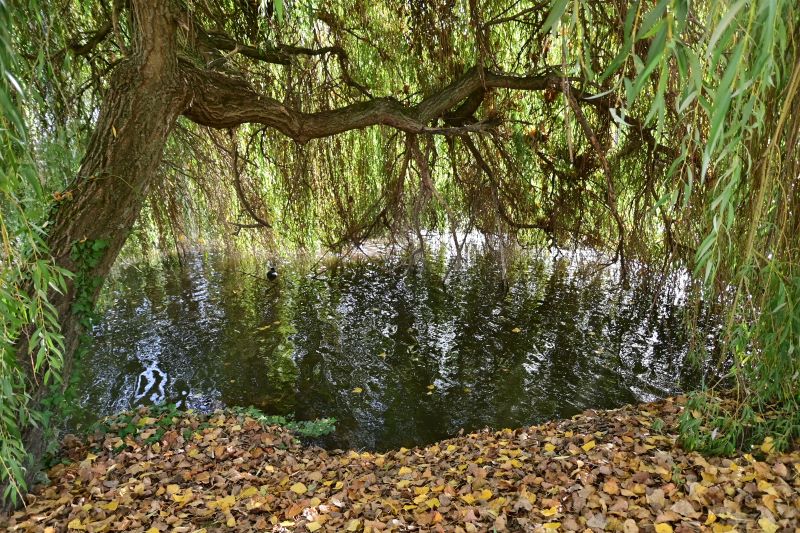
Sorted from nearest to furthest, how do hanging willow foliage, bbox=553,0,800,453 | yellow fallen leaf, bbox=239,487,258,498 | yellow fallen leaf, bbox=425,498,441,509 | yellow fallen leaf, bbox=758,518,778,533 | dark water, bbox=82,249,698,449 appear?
1. hanging willow foliage, bbox=553,0,800,453
2. yellow fallen leaf, bbox=758,518,778,533
3. yellow fallen leaf, bbox=425,498,441,509
4. yellow fallen leaf, bbox=239,487,258,498
5. dark water, bbox=82,249,698,449

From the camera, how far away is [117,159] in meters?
2.66

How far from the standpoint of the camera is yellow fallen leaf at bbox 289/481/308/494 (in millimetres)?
2768

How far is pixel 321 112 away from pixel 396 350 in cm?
301

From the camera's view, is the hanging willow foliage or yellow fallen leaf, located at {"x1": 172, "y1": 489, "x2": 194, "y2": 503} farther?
yellow fallen leaf, located at {"x1": 172, "y1": 489, "x2": 194, "y2": 503}

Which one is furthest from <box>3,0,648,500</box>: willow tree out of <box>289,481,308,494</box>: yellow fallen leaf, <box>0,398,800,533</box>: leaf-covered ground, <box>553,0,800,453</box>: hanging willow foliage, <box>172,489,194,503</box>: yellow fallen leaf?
<box>289,481,308,494</box>: yellow fallen leaf

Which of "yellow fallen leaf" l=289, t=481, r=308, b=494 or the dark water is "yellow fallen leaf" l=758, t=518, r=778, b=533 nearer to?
"yellow fallen leaf" l=289, t=481, r=308, b=494

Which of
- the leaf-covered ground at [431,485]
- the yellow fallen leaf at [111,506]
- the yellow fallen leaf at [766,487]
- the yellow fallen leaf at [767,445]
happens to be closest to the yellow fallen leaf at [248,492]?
the leaf-covered ground at [431,485]

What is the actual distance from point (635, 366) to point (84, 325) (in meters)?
4.65

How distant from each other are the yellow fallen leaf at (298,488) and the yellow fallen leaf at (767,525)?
2.05 metres

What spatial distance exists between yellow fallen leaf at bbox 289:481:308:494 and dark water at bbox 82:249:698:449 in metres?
1.18

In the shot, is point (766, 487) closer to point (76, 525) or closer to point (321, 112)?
point (76, 525)

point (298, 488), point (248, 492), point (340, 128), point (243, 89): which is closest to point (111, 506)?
point (248, 492)

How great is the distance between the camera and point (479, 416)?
434cm

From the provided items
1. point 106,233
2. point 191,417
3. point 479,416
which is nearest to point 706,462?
point 479,416
